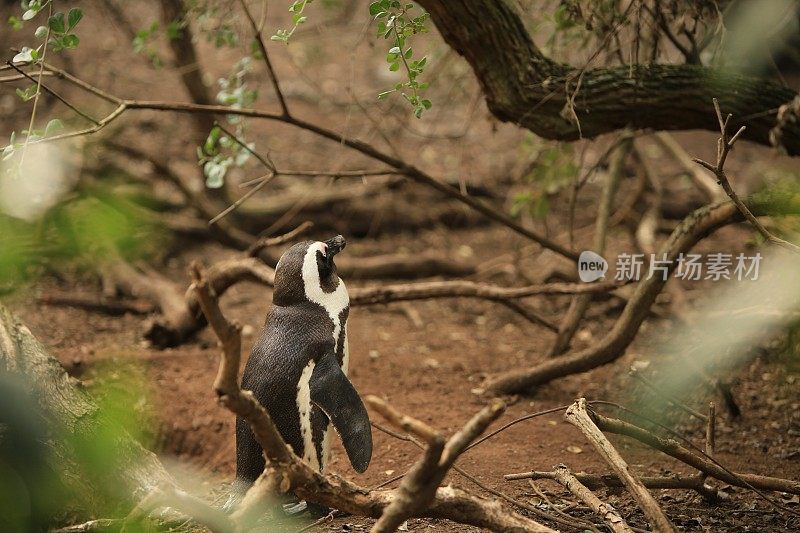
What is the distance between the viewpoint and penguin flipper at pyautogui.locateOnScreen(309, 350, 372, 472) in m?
2.68

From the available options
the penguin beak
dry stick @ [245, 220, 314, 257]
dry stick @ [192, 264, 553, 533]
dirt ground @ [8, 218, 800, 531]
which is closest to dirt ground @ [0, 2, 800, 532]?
dirt ground @ [8, 218, 800, 531]

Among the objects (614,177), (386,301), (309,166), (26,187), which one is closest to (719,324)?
Result: (614,177)

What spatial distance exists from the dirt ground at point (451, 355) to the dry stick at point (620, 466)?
38 centimetres

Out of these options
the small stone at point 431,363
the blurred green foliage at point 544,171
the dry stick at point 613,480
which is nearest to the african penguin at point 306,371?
the dry stick at point 613,480

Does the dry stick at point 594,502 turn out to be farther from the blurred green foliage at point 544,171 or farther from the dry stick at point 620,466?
the blurred green foliage at point 544,171

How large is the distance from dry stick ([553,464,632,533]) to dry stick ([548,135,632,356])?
1.59m

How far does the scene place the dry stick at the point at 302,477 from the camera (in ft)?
5.97

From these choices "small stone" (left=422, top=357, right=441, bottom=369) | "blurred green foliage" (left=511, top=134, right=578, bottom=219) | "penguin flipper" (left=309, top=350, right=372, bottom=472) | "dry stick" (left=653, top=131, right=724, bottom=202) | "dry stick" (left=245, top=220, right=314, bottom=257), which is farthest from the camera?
"dry stick" (left=653, top=131, right=724, bottom=202)

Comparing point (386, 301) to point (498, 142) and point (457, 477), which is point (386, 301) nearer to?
point (457, 477)

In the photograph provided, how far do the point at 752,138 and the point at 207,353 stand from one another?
2.97 m

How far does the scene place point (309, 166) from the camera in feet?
24.3

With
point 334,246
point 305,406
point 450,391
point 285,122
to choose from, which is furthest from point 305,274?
point 450,391

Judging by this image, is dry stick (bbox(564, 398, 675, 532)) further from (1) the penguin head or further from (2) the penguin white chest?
(1) the penguin head

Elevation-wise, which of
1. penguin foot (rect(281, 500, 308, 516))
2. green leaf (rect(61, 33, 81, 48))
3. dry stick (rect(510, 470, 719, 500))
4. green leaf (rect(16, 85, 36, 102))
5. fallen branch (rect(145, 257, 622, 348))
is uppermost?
green leaf (rect(61, 33, 81, 48))
